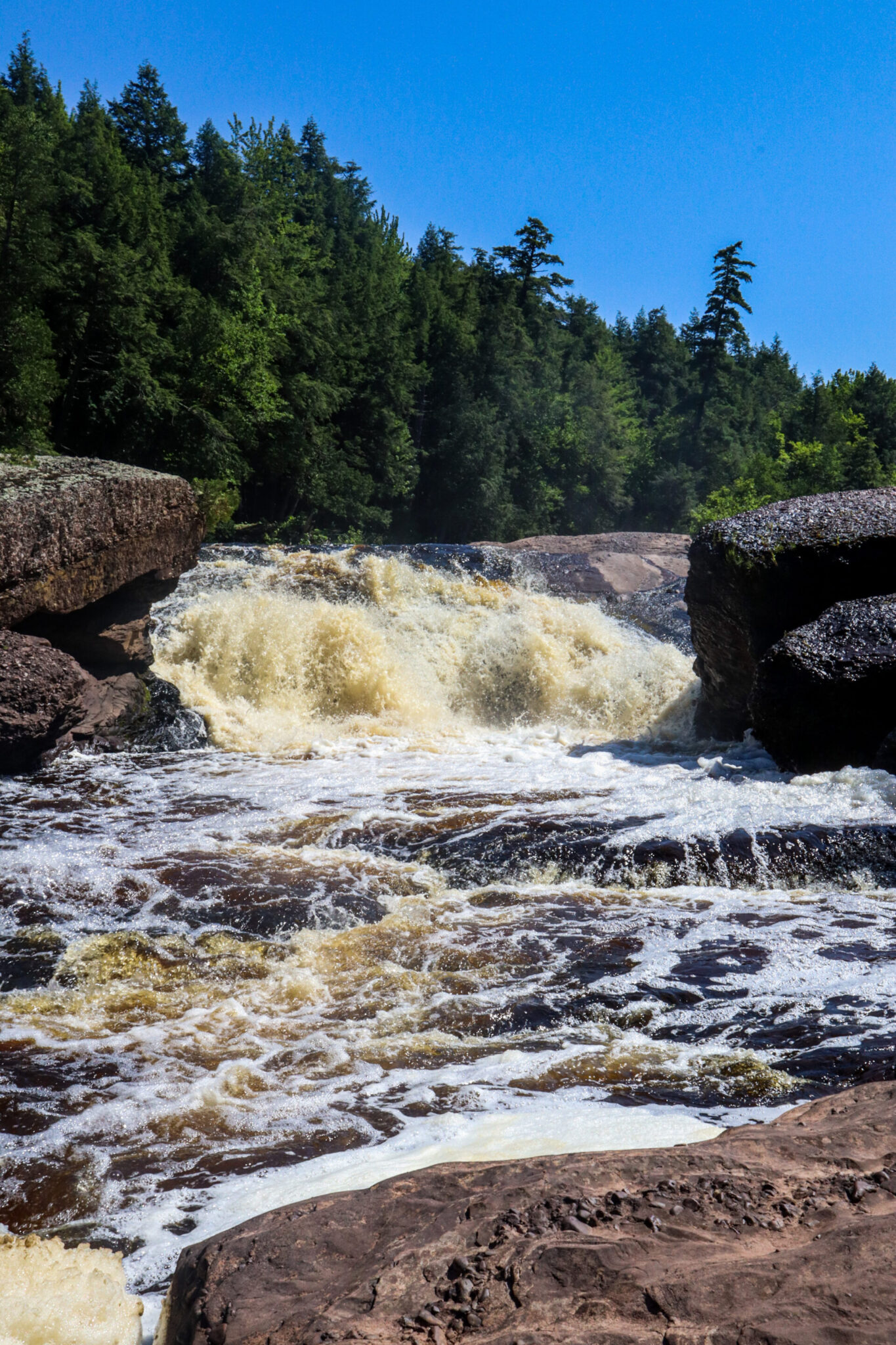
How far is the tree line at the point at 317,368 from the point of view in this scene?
1833 cm

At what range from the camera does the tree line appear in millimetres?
18328

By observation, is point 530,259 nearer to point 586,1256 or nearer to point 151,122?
point 151,122

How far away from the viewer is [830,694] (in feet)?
24.0

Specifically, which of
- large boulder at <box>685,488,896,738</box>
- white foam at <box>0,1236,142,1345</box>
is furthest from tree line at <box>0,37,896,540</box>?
white foam at <box>0,1236,142,1345</box>

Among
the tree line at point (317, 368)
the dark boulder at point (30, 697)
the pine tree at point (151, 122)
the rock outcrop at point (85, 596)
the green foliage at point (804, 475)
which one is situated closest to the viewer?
the dark boulder at point (30, 697)

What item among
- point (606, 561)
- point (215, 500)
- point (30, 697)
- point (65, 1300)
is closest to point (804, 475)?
point (606, 561)

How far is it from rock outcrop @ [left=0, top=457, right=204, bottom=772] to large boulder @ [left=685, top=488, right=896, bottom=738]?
18.1ft

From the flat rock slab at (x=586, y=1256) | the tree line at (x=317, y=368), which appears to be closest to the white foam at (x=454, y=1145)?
the flat rock slab at (x=586, y=1256)

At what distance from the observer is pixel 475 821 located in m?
6.53

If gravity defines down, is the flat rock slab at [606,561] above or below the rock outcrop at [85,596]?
above

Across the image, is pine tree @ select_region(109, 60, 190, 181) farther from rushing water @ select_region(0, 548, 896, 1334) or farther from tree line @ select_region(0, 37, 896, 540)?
rushing water @ select_region(0, 548, 896, 1334)

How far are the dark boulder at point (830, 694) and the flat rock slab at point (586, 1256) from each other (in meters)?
6.03

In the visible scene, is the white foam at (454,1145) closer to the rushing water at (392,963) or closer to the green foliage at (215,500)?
the rushing water at (392,963)

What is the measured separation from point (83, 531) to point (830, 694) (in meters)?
6.81
